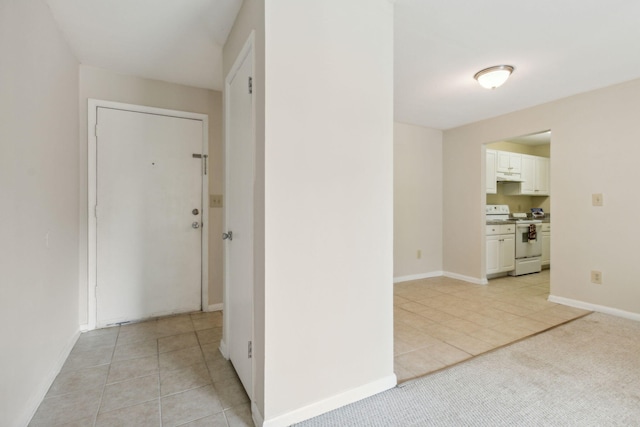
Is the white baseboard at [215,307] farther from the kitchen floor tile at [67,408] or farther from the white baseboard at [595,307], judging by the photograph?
the white baseboard at [595,307]

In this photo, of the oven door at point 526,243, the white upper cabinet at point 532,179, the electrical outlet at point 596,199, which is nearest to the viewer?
the electrical outlet at point 596,199

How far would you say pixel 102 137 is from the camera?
8.49ft

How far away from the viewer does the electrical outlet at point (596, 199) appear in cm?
297

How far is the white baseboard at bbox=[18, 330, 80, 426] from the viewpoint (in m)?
1.47

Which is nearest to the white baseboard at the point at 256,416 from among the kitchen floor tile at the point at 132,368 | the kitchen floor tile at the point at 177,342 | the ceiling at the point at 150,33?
the kitchen floor tile at the point at 132,368

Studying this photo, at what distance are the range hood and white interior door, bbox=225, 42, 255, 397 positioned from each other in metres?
4.44

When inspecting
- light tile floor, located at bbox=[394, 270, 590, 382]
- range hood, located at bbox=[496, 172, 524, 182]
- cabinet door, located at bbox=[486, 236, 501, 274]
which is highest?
range hood, located at bbox=[496, 172, 524, 182]

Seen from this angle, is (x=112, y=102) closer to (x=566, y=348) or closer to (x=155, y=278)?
(x=155, y=278)

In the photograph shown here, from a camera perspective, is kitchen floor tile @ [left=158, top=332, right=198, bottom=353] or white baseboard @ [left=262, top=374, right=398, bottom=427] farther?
kitchen floor tile @ [left=158, top=332, right=198, bottom=353]

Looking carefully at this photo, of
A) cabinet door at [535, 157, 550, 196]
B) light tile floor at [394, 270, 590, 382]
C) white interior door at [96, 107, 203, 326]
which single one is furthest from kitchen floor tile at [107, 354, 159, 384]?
cabinet door at [535, 157, 550, 196]

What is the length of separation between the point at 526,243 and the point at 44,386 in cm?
574

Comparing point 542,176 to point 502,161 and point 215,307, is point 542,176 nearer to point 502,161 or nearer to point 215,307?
point 502,161

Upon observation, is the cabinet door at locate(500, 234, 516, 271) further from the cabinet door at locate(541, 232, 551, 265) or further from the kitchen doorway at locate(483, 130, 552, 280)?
the cabinet door at locate(541, 232, 551, 265)

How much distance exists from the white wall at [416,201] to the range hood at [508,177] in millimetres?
1040
